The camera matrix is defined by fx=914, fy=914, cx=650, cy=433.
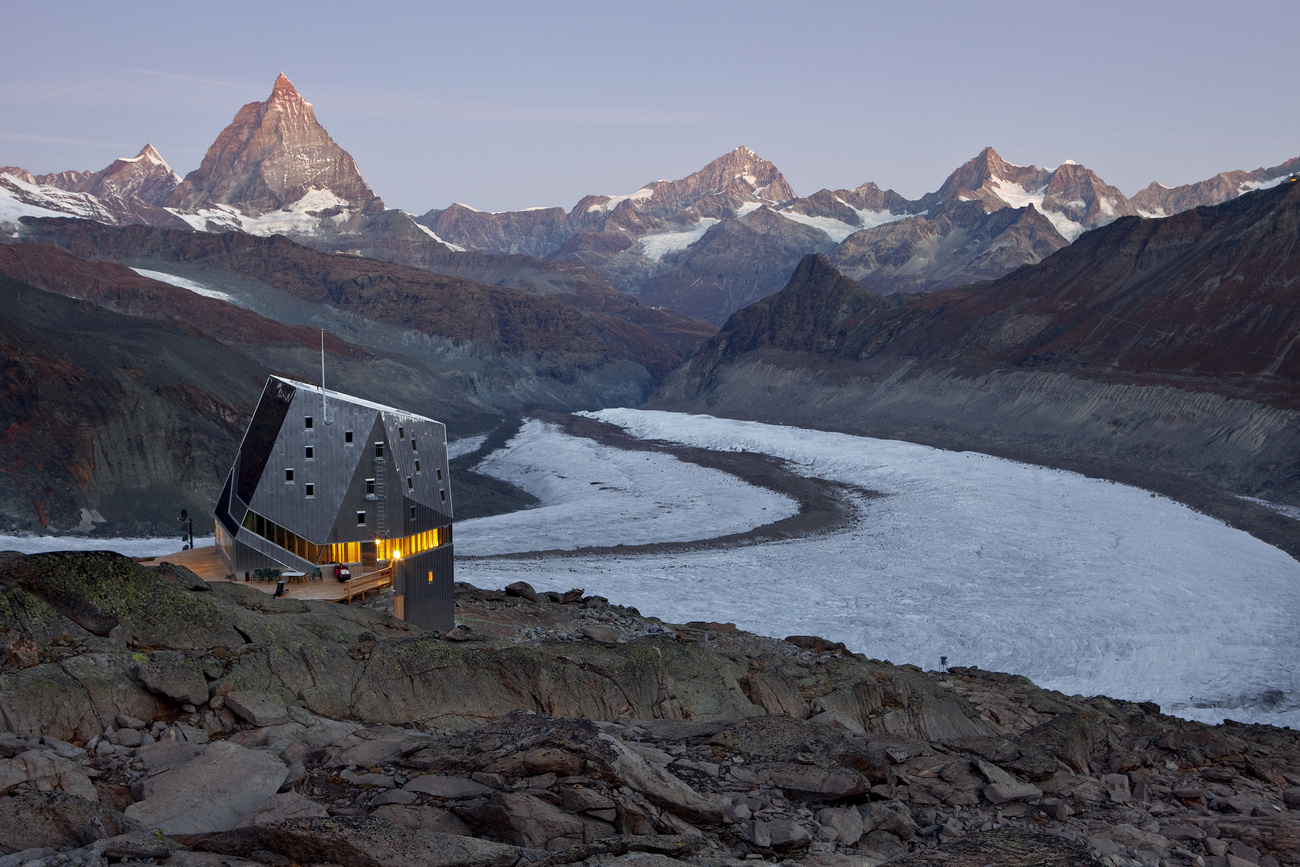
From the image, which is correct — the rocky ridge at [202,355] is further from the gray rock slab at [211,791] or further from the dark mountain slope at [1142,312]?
the dark mountain slope at [1142,312]

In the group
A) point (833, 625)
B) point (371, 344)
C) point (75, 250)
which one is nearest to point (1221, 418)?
point (833, 625)

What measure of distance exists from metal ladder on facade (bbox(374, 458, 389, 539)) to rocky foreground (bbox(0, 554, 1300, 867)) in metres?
5.57

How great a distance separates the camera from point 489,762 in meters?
9.38

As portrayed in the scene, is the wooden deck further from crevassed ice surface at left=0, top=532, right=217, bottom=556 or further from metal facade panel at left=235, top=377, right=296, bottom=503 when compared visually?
crevassed ice surface at left=0, top=532, right=217, bottom=556

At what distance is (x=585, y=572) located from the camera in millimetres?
37844

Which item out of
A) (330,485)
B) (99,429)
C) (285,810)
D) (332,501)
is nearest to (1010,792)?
(285,810)

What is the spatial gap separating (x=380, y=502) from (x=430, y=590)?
253 centimetres

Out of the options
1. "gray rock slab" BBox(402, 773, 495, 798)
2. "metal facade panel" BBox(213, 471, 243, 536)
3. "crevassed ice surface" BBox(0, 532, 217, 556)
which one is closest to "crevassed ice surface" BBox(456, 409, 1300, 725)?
"metal facade panel" BBox(213, 471, 243, 536)

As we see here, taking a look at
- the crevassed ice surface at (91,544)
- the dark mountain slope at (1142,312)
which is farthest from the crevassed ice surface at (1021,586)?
the dark mountain slope at (1142,312)

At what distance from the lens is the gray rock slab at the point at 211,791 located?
8219 mm

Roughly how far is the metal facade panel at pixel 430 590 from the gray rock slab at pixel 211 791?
11.7m

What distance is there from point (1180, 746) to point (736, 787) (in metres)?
9.93

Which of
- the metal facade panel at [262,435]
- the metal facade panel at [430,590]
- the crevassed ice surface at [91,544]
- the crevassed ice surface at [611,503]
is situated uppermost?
the metal facade panel at [262,435]

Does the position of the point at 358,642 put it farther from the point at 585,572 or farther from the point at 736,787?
the point at 585,572
